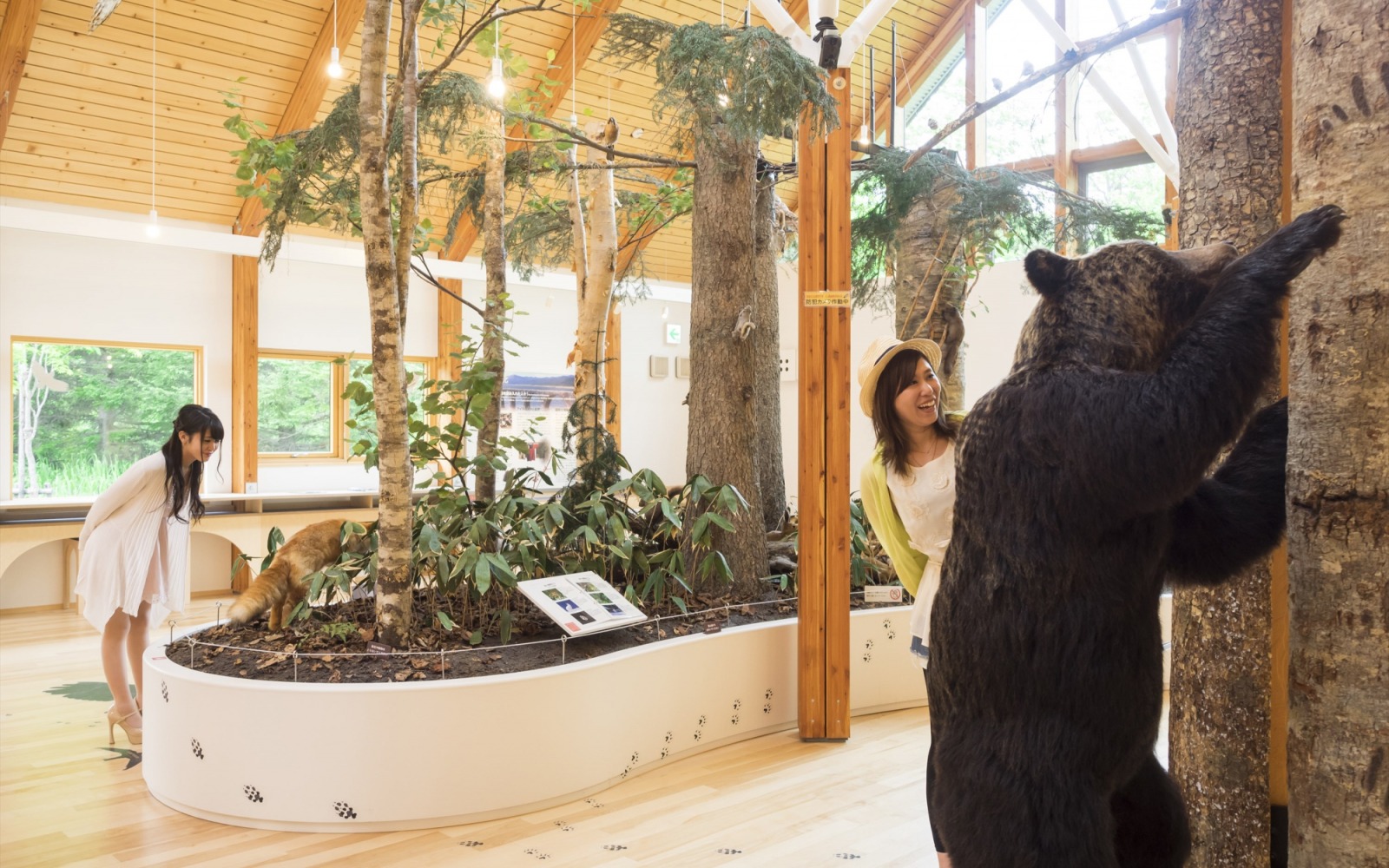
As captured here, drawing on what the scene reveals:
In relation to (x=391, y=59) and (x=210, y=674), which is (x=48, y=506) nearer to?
(x=391, y=59)

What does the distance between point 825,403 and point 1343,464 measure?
2.78 meters

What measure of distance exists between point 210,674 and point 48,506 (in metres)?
5.06

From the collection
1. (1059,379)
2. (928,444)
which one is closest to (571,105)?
(928,444)

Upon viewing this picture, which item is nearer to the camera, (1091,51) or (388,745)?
(1091,51)

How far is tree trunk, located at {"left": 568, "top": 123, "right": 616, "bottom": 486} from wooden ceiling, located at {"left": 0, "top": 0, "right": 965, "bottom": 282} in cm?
115

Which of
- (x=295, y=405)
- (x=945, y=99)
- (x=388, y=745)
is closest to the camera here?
(x=388, y=745)

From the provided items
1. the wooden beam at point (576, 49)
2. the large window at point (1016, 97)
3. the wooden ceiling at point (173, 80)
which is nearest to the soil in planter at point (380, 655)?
the wooden ceiling at point (173, 80)

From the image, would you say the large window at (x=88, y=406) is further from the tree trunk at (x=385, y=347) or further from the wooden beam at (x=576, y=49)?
the tree trunk at (x=385, y=347)

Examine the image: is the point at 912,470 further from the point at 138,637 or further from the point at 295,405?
the point at 295,405

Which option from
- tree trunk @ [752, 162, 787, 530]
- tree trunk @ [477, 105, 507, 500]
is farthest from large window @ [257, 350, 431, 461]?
tree trunk @ [477, 105, 507, 500]

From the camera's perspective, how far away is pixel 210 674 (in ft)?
10.4

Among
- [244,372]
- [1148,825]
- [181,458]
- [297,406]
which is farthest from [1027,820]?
[297,406]

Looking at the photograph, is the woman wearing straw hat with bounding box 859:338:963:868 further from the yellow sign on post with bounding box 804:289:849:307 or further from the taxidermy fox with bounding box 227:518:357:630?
the taxidermy fox with bounding box 227:518:357:630

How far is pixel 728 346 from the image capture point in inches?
182
